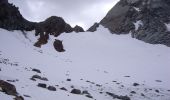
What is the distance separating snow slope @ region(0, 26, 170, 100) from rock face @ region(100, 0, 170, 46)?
2220 mm

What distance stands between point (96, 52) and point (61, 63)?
12.0 meters

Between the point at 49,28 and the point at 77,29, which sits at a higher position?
the point at 77,29

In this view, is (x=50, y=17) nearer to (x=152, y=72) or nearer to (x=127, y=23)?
(x=127, y=23)

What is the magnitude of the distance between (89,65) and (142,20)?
24.7 metres

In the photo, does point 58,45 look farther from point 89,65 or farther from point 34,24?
point 34,24

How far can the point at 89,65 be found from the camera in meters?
47.2

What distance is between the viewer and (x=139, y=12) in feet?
224

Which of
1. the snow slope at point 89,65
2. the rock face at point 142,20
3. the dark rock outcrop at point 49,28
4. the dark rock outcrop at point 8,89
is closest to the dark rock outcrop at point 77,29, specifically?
the snow slope at point 89,65

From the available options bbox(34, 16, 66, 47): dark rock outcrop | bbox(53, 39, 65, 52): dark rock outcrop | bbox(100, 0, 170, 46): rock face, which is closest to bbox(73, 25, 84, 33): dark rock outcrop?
bbox(34, 16, 66, 47): dark rock outcrop

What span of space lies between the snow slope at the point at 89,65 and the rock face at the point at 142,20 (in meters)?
2.22

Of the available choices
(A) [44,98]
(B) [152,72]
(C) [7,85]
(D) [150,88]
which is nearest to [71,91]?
(A) [44,98]

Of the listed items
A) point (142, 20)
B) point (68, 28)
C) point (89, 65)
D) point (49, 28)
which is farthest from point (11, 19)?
point (142, 20)

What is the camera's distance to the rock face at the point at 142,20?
61.8 metres

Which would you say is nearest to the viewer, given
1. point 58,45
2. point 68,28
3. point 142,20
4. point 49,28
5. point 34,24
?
point 58,45
